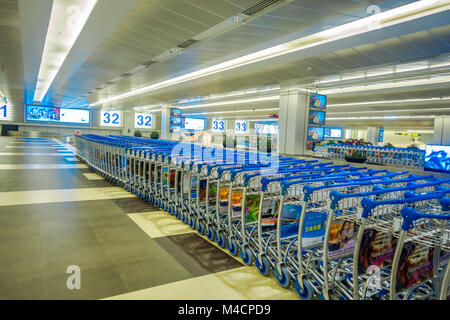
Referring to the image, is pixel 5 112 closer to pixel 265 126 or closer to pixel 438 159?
pixel 265 126

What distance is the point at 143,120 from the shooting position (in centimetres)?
3656

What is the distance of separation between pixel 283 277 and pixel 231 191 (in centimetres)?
117

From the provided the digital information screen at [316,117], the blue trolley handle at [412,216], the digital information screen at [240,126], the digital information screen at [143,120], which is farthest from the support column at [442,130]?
the digital information screen at [143,120]

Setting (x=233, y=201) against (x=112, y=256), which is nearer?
(x=112, y=256)

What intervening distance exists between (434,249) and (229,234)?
216 cm

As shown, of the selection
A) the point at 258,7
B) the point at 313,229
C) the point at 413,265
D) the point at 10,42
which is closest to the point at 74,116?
the point at 10,42

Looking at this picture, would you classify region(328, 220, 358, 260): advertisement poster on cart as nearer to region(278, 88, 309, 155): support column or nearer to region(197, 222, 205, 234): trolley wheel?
region(197, 222, 205, 234): trolley wheel

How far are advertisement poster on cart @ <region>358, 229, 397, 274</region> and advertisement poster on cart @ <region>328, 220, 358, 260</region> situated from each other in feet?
1.00

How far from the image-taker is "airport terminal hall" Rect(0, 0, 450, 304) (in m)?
2.42

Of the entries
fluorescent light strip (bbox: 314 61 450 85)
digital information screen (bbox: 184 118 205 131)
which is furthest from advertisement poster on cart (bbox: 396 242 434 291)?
digital information screen (bbox: 184 118 205 131)

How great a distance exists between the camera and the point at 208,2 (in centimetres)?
434

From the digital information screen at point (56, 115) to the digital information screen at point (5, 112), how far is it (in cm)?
156

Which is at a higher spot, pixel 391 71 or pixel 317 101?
pixel 391 71
